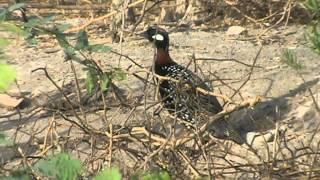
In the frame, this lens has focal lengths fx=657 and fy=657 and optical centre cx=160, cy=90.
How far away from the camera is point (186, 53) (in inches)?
245

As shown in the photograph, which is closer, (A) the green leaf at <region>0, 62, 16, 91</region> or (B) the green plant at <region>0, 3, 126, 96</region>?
(A) the green leaf at <region>0, 62, 16, 91</region>

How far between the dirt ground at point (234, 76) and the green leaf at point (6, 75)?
2.09 metres

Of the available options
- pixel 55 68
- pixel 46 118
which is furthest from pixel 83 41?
pixel 55 68

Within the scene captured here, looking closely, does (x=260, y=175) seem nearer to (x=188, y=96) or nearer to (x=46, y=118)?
(x=188, y=96)

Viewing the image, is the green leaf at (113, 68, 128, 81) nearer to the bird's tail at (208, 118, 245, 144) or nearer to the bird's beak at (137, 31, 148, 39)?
the bird's tail at (208, 118, 245, 144)

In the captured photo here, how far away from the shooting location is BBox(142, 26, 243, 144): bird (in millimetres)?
3262

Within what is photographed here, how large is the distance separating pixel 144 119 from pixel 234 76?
173cm

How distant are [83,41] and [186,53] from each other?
4.02 m

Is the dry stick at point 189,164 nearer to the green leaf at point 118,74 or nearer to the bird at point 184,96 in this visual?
the bird at point 184,96

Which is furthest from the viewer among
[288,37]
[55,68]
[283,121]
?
[288,37]

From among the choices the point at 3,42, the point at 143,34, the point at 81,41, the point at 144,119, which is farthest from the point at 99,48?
the point at 143,34

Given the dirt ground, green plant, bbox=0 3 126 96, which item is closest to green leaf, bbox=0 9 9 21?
green plant, bbox=0 3 126 96

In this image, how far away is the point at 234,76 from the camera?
5359 millimetres

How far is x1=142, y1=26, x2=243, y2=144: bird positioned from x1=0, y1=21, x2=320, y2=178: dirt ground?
0.18m
